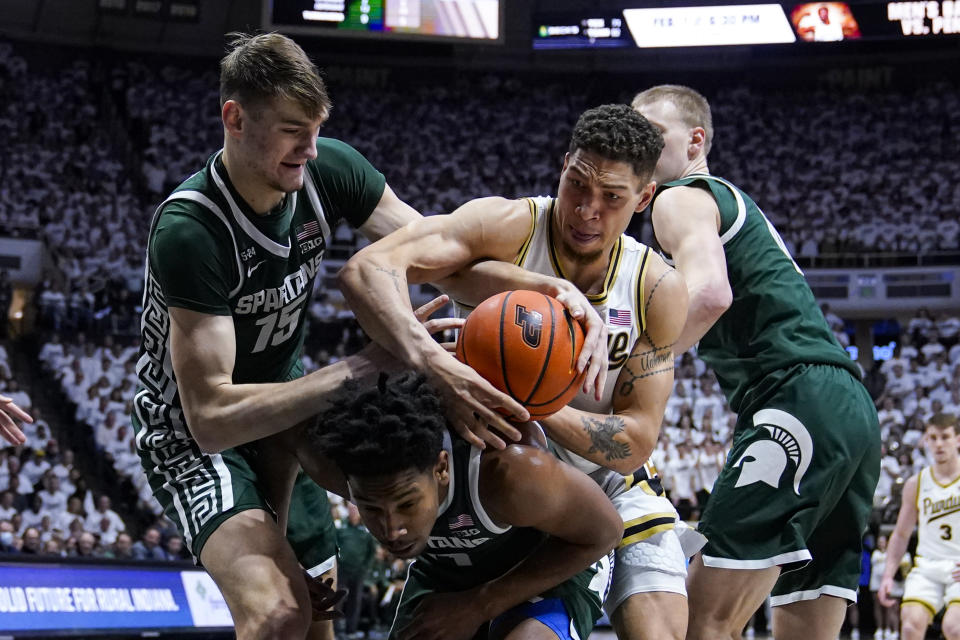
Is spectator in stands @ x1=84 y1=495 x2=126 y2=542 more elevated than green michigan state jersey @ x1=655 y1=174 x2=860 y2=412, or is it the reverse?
green michigan state jersey @ x1=655 y1=174 x2=860 y2=412

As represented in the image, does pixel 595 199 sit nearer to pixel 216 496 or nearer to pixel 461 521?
pixel 461 521

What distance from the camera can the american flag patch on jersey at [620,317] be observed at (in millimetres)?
3633

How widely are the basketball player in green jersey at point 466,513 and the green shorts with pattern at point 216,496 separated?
29cm

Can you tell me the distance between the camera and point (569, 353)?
3137 mm

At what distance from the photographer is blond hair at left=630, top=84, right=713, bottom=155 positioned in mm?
4668

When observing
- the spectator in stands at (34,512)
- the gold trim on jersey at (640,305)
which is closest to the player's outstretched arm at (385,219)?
the gold trim on jersey at (640,305)

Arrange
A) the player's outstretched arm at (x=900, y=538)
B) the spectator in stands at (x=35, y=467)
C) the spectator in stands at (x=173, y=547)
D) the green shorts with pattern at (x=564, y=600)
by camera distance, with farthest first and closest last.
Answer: the spectator in stands at (x=35, y=467) → the spectator in stands at (x=173, y=547) → the player's outstretched arm at (x=900, y=538) → the green shorts with pattern at (x=564, y=600)

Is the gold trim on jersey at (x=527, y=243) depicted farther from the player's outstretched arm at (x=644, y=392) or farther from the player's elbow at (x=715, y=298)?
the player's elbow at (x=715, y=298)

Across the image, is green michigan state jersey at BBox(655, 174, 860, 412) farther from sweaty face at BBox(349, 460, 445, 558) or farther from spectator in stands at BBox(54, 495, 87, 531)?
spectator in stands at BBox(54, 495, 87, 531)

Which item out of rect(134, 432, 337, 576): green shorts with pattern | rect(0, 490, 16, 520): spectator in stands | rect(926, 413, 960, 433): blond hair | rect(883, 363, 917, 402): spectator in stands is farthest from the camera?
rect(883, 363, 917, 402): spectator in stands

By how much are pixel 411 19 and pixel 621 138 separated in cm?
1804

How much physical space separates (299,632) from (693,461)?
416 inches

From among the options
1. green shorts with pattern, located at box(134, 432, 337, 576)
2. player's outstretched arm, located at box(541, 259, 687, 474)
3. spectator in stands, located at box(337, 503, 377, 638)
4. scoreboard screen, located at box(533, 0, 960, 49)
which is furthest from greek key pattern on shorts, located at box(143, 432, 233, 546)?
scoreboard screen, located at box(533, 0, 960, 49)

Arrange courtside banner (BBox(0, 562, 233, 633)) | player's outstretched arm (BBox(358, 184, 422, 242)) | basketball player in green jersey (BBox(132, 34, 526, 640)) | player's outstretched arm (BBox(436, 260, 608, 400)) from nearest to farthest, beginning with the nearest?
player's outstretched arm (BBox(436, 260, 608, 400)), basketball player in green jersey (BBox(132, 34, 526, 640)), player's outstretched arm (BBox(358, 184, 422, 242)), courtside banner (BBox(0, 562, 233, 633))
